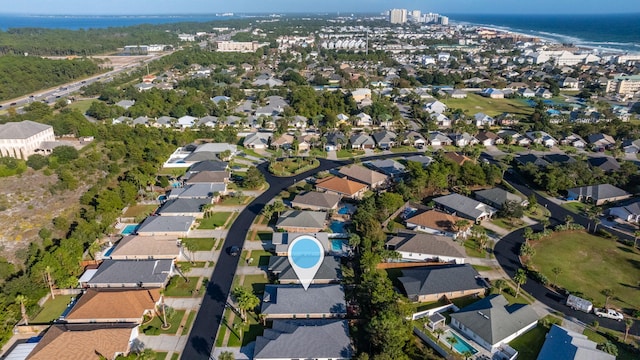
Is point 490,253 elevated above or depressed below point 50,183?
below

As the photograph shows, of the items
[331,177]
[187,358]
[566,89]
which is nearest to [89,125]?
[331,177]

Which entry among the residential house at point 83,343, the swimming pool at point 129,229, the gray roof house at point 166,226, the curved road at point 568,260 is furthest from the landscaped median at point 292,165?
the residential house at point 83,343

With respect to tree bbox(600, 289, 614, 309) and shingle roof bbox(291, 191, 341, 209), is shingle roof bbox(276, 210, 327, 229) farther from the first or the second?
tree bbox(600, 289, 614, 309)

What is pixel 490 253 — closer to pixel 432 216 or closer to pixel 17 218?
pixel 432 216


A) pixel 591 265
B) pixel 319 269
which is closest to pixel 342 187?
pixel 319 269

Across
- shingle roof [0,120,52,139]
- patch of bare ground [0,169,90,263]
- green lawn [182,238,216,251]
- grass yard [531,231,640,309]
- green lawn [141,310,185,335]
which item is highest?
shingle roof [0,120,52,139]

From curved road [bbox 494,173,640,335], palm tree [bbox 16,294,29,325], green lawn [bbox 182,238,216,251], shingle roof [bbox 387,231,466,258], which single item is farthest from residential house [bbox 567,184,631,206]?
palm tree [bbox 16,294,29,325]

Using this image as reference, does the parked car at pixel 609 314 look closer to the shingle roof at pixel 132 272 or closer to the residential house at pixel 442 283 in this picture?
the residential house at pixel 442 283
